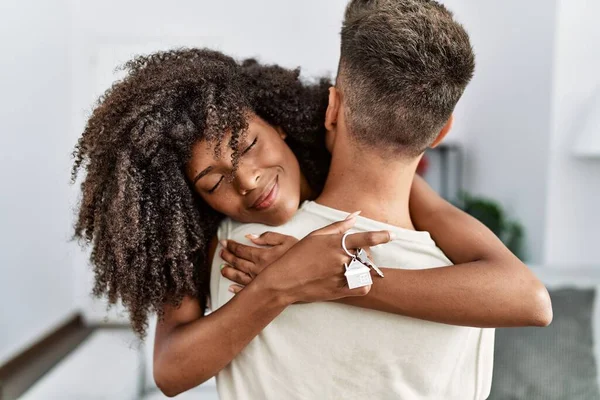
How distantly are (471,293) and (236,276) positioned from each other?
377 millimetres

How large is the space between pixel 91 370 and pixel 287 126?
6.33 feet

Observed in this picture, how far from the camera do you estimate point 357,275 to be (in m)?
0.93

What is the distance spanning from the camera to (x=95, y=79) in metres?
4.45

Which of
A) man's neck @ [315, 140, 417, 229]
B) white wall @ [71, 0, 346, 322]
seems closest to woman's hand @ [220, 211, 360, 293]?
man's neck @ [315, 140, 417, 229]

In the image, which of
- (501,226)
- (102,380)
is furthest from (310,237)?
(501,226)

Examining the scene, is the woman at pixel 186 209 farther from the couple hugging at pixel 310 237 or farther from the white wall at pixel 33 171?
the white wall at pixel 33 171

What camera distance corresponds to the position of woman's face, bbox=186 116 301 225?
1.07m

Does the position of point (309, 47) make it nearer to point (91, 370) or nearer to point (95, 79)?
point (95, 79)

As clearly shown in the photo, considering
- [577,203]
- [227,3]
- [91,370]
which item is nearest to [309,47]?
[227,3]

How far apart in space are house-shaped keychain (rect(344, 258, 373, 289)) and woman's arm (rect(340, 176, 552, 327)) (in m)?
0.06

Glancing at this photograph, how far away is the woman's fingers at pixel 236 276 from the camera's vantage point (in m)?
1.05

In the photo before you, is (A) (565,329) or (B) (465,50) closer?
(B) (465,50)

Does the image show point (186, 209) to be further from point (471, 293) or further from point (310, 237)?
point (471, 293)

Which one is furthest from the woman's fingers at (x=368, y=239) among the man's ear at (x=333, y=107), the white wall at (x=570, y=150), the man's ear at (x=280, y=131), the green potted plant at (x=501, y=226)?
the green potted plant at (x=501, y=226)
